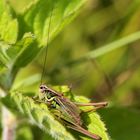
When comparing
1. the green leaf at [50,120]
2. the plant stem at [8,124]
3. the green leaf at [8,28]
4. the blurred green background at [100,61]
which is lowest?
the green leaf at [50,120]

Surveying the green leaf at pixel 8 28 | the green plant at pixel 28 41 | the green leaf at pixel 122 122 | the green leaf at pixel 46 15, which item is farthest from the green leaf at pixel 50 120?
the green leaf at pixel 122 122

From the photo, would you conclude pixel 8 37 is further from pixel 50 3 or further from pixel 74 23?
pixel 74 23

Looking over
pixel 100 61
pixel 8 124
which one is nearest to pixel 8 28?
pixel 8 124

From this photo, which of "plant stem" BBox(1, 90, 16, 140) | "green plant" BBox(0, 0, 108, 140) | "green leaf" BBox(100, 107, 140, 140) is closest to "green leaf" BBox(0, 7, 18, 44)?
"green plant" BBox(0, 0, 108, 140)

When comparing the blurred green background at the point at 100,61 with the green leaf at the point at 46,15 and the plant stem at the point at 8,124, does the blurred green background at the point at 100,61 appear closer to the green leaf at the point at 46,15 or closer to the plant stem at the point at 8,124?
the plant stem at the point at 8,124

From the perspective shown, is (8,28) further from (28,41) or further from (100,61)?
(100,61)

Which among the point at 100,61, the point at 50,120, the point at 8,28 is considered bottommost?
the point at 50,120

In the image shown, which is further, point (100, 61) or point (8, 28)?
point (100, 61)
